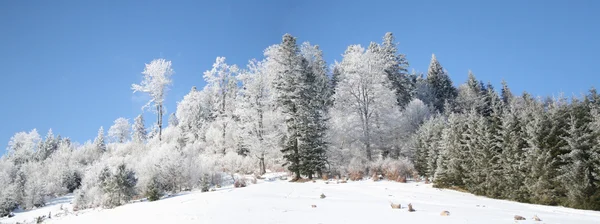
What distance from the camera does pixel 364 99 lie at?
102 ft

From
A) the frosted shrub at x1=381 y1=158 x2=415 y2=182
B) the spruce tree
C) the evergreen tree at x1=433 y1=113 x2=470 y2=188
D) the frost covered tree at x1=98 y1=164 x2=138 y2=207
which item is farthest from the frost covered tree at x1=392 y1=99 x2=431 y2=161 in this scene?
the frost covered tree at x1=98 y1=164 x2=138 y2=207

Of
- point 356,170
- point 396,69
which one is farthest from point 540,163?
point 396,69

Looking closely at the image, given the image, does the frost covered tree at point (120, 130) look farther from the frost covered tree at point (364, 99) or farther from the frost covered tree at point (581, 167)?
the frost covered tree at point (581, 167)

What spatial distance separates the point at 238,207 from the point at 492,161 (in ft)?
40.2

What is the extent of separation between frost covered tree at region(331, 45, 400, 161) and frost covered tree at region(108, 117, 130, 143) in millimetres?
52171

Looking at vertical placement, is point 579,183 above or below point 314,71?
below

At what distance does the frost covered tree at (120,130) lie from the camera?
67.5 m

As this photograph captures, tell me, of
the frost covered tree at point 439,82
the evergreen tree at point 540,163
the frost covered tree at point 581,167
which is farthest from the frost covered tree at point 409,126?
the frost covered tree at point 439,82

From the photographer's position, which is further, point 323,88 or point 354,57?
point 323,88

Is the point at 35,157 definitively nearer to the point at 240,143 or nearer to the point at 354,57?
the point at 240,143

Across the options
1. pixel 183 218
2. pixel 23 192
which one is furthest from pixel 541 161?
pixel 23 192

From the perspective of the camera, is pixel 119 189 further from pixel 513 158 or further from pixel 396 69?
pixel 396 69

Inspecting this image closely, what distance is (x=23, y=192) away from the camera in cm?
2283

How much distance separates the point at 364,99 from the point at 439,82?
102 ft
